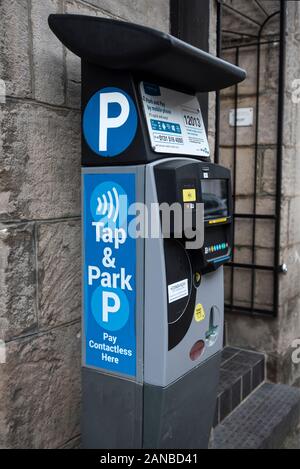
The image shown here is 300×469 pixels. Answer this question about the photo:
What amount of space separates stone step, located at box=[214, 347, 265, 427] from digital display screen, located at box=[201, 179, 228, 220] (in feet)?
5.73

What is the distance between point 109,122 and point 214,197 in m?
0.56

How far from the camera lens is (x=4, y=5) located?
1828 mm

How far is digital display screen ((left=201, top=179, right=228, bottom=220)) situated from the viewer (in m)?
2.07

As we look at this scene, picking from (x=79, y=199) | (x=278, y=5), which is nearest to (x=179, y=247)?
(x=79, y=199)

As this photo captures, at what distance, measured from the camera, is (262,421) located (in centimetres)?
349

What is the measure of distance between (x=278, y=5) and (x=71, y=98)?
2606 mm

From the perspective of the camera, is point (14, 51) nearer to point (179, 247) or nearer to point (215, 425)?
point (179, 247)

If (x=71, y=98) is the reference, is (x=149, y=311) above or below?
below

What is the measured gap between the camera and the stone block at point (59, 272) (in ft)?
6.83

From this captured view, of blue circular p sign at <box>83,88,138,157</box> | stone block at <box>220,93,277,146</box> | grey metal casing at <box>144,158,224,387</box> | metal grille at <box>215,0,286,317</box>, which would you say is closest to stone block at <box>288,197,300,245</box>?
metal grille at <box>215,0,286,317</box>

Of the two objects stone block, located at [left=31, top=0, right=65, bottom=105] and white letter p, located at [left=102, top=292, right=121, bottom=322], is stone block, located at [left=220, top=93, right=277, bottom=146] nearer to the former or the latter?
stone block, located at [left=31, top=0, right=65, bottom=105]

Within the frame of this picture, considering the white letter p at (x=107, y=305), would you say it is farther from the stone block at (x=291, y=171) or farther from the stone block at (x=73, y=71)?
the stone block at (x=291, y=171)

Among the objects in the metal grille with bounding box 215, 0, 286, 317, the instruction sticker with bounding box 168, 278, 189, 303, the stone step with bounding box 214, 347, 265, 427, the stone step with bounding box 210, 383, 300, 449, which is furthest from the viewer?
the metal grille with bounding box 215, 0, 286, 317

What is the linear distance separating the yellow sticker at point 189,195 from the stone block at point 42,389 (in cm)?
82
